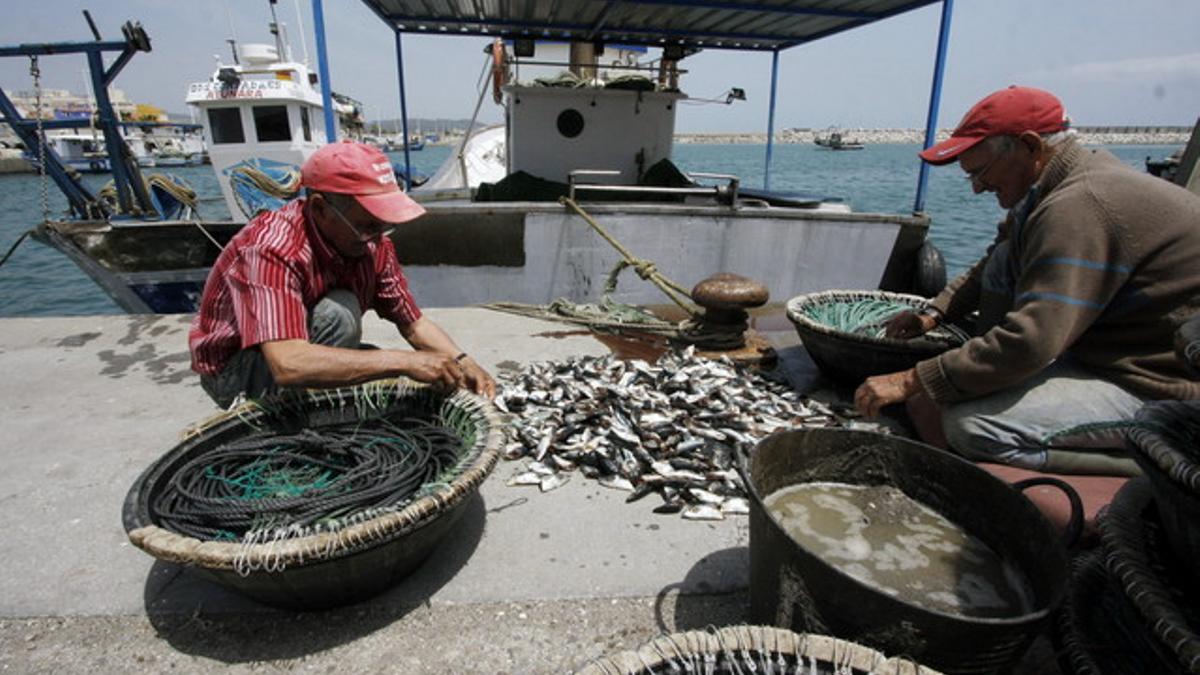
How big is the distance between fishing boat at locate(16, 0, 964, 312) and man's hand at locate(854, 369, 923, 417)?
3928 millimetres

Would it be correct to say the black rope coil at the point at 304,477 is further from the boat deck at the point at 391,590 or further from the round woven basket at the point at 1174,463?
the round woven basket at the point at 1174,463

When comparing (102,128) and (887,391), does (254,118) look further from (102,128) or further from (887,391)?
(887,391)

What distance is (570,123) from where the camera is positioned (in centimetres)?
949

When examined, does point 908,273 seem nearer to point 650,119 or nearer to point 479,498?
point 650,119

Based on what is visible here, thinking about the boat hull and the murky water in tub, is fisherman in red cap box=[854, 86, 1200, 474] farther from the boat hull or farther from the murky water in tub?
the boat hull

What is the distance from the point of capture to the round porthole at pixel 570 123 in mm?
9430

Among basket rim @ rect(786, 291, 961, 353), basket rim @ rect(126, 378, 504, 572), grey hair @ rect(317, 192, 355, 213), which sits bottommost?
basket rim @ rect(126, 378, 504, 572)

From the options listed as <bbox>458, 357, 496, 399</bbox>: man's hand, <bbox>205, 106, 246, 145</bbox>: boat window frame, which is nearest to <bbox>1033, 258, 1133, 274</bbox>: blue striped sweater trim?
<bbox>458, 357, 496, 399</bbox>: man's hand

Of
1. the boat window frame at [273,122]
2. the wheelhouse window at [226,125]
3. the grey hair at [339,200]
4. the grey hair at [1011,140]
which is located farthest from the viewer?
the boat window frame at [273,122]

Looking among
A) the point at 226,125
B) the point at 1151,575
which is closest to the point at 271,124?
the point at 226,125

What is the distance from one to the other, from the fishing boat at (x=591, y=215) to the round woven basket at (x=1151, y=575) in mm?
5080

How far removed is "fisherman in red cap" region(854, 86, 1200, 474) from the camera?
7.65ft

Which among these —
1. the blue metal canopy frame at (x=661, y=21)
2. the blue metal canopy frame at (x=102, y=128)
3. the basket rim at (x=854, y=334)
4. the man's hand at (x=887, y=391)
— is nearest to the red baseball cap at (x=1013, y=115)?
the man's hand at (x=887, y=391)

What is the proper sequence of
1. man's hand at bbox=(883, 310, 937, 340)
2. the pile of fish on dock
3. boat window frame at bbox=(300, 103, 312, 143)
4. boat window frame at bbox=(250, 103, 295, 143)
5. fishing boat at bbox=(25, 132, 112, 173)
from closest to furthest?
the pile of fish on dock → man's hand at bbox=(883, 310, 937, 340) → boat window frame at bbox=(250, 103, 295, 143) → boat window frame at bbox=(300, 103, 312, 143) → fishing boat at bbox=(25, 132, 112, 173)
